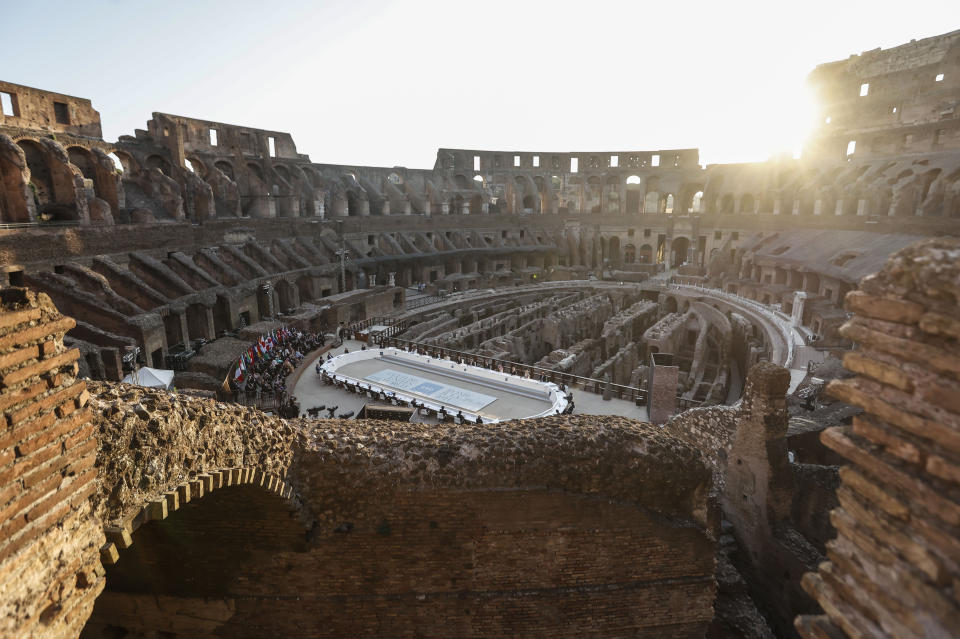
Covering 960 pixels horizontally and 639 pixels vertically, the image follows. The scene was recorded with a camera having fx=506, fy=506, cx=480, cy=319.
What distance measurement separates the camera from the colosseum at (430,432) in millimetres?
3059

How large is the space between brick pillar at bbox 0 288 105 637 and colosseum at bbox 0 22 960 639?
0.02m

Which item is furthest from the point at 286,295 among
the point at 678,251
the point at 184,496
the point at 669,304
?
the point at 678,251

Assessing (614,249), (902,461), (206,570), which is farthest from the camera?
(614,249)

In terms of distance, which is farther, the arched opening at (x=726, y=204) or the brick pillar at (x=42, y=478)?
the arched opening at (x=726, y=204)

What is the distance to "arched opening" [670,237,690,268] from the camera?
148 feet

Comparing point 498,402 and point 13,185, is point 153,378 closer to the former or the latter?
point 498,402

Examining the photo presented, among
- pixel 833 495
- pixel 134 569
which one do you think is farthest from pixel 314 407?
pixel 833 495

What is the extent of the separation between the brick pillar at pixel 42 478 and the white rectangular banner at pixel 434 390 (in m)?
11.9

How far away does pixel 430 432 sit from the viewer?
7539 mm

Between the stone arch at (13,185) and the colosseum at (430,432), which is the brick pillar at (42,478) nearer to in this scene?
the colosseum at (430,432)

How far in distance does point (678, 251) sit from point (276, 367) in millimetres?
38433

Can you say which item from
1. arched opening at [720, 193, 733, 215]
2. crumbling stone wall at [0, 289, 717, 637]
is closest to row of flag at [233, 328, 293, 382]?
crumbling stone wall at [0, 289, 717, 637]

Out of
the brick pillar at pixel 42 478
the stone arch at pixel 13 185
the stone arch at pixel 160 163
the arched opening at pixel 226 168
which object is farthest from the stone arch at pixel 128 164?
the brick pillar at pixel 42 478

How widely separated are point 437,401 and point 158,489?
37.3 ft
